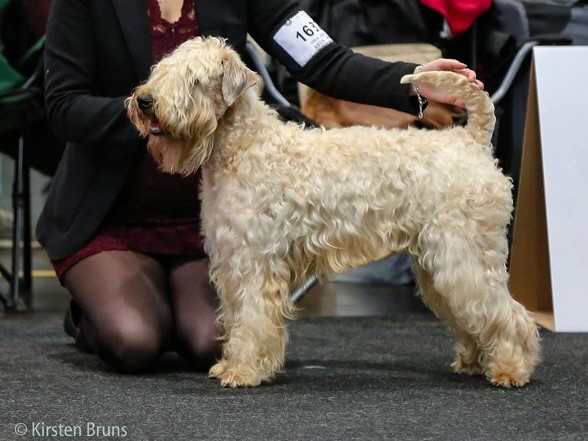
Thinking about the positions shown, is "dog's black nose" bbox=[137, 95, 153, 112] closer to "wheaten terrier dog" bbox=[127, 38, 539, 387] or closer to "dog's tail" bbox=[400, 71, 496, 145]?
"wheaten terrier dog" bbox=[127, 38, 539, 387]

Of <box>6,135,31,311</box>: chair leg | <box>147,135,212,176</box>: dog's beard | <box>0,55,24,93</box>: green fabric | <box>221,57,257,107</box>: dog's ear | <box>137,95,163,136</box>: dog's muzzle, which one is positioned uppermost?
<box>221,57,257,107</box>: dog's ear

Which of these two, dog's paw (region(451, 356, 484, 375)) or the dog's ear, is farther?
dog's paw (region(451, 356, 484, 375))

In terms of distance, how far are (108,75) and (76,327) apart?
2.74 ft

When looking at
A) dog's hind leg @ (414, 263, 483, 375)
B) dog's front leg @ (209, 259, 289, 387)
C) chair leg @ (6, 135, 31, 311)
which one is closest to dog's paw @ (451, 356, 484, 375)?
dog's hind leg @ (414, 263, 483, 375)

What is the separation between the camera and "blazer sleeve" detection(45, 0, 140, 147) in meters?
3.13

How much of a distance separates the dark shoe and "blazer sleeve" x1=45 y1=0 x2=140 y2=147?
2.04 feet

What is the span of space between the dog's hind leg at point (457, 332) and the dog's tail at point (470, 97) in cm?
42

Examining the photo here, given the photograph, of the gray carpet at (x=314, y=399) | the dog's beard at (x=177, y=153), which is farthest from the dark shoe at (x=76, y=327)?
the dog's beard at (x=177, y=153)

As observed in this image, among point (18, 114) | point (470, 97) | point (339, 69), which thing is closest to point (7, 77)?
point (18, 114)

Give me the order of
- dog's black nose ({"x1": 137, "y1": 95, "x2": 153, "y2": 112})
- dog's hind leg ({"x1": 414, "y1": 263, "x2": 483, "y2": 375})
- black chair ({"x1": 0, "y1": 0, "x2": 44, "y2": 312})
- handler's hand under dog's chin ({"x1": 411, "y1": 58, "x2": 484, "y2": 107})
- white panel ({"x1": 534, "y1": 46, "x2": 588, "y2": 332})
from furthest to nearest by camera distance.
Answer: black chair ({"x1": 0, "y1": 0, "x2": 44, "y2": 312}) < white panel ({"x1": 534, "y1": 46, "x2": 588, "y2": 332}) < dog's hind leg ({"x1": 414, "y1": 263, "x2": 483, "y2": 375}) < handler's hand under dog's chin ({"x1": 411, "y1": 58, "x2": 484, "y2": 107}) < dog's black nose ({"x1": 137, "y1": 95, "x2": 153, "y2": 112})

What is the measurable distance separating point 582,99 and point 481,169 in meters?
1.15

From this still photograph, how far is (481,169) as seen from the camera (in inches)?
113

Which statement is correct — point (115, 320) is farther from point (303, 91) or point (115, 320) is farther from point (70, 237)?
point (303, 91)

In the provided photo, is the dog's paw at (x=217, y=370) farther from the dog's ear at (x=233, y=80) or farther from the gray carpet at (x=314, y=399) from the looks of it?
the dog's ear at (x=233, y=80)
